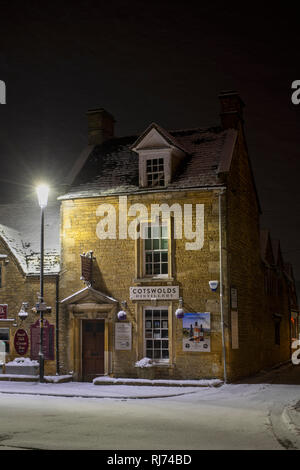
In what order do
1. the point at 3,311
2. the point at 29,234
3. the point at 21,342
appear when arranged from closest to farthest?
the point at 21,342, the point at 3,311, the point at 29,234

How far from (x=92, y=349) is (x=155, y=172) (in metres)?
7.72

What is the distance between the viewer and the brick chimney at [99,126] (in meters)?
30.2

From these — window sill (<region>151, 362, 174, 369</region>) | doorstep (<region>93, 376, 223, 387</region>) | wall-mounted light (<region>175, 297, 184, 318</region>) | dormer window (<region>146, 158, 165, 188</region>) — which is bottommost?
doorstep (<region>93, 376, 223, 387</region>)

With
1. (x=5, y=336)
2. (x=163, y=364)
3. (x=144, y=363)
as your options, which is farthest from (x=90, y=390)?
(x=5, y=336)

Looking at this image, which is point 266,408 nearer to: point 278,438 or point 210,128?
point 278,438

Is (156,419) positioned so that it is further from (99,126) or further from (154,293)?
(99,126)

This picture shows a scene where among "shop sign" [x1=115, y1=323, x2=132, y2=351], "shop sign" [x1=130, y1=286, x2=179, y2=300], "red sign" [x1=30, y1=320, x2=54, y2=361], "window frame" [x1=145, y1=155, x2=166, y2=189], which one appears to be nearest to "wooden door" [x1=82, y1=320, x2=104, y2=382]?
"shop sign" [x1=115, y1=323, x2=132, y2=351]

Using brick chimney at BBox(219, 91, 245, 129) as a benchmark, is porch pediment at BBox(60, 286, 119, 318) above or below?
below

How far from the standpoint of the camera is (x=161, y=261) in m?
24.8

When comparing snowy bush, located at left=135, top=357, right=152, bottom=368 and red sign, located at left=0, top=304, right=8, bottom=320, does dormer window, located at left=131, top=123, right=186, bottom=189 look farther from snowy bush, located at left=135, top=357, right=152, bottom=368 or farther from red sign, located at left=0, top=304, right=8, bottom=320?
red sign, located at left=0, top=304, right=8, bottom=320

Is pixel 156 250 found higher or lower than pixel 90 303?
higher

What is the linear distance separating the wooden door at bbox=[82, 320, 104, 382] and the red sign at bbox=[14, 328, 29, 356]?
8.78 ft

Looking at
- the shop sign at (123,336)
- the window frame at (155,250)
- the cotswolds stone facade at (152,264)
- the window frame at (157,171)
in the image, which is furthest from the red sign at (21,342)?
the window frame at (157,171)

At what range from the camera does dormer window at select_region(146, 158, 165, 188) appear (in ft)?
83.1
